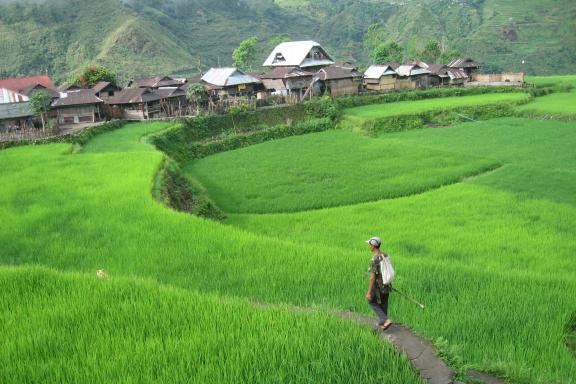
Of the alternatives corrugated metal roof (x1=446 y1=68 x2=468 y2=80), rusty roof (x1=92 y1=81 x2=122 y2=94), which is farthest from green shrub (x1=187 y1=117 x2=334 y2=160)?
corrugated metal roof (x1=446 y1=68 x2=468 y2=80)

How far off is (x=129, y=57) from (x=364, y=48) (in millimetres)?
51341

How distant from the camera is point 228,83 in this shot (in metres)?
38.8

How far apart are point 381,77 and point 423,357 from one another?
44075 mm

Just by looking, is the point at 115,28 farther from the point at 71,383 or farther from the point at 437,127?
the point at 71,383

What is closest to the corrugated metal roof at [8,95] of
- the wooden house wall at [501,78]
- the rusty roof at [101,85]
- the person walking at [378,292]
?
the rusty roof at [101,85]

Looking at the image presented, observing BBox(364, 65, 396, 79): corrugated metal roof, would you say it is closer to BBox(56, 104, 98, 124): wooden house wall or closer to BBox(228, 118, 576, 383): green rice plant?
BBox(228, 118, 576, 383): green rice plant

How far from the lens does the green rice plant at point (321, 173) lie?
676 inches

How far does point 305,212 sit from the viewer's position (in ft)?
51.5

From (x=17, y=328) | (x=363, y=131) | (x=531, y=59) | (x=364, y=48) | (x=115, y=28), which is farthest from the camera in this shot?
(x=364, y=48)

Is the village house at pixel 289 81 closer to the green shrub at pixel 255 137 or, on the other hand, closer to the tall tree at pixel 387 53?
the green shrub at pixel 255 137

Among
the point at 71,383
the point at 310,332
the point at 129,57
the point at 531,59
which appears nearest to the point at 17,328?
the point at 71,383

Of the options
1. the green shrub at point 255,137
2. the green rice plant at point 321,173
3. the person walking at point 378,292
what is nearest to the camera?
the person walking at point 378,292

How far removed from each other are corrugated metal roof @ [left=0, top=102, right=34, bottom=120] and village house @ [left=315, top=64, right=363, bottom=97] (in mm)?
22790

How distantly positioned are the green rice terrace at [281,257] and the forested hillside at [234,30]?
140 ft
